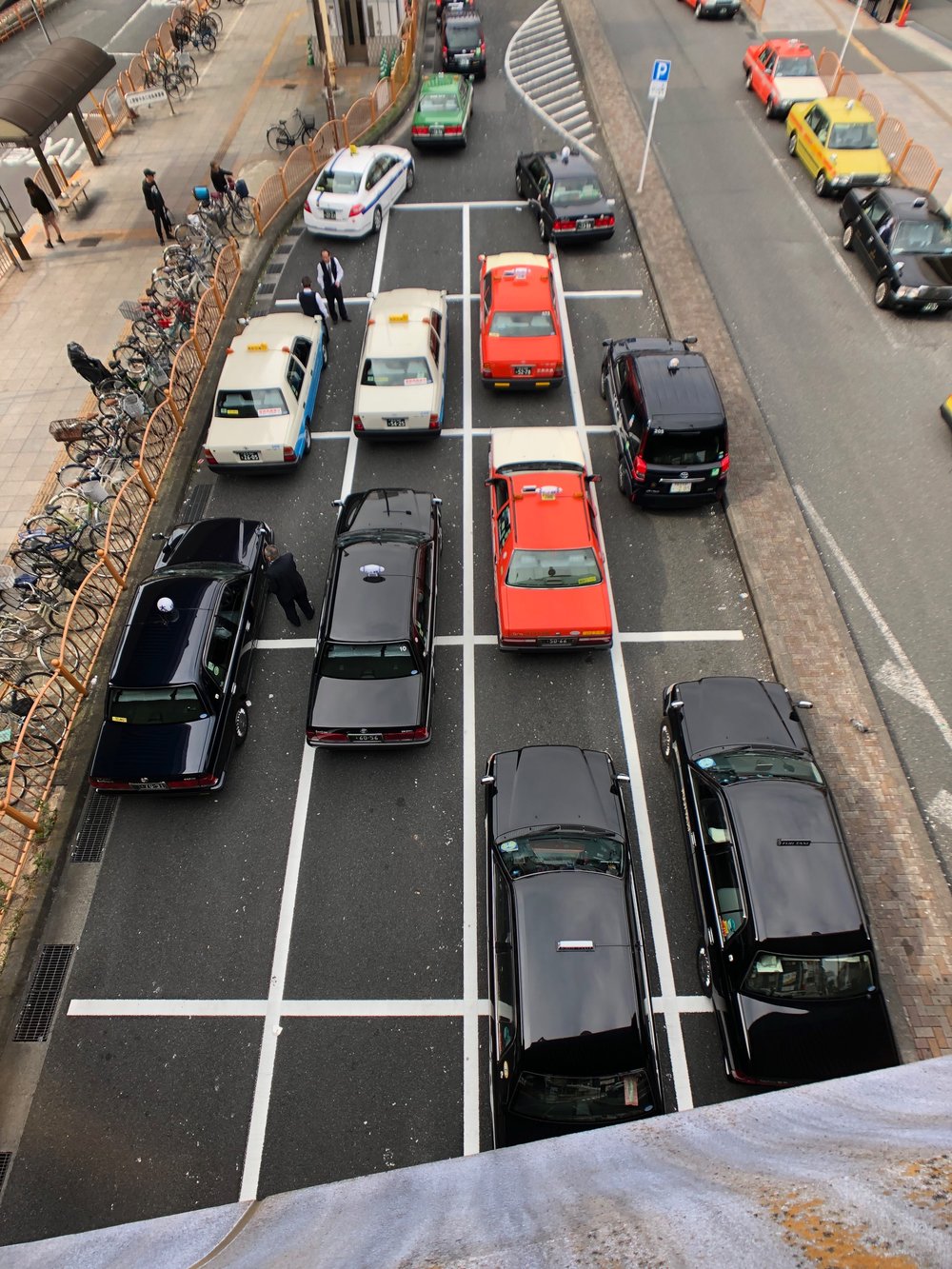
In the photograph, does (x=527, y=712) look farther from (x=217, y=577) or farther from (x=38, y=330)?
(x=38, y=330)

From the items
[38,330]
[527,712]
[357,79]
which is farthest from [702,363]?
[357,79]

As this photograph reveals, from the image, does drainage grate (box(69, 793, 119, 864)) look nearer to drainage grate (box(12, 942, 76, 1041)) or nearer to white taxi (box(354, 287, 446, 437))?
drainage grate (box(12, 942, 76, 1041))

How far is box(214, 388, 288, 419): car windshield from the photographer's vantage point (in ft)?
37.8

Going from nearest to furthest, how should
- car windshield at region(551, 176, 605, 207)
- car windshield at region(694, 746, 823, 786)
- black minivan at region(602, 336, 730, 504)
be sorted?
car windshield at region(694, 746, 823, 786)
black minivan at region(602, 336, 730, 504)
car windshield at region(551, 176, 605, 207)

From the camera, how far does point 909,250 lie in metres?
14.0

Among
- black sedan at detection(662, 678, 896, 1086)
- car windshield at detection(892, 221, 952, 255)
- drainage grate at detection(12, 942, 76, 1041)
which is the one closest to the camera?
black sedan at detection(662, 678, 896, 1086)

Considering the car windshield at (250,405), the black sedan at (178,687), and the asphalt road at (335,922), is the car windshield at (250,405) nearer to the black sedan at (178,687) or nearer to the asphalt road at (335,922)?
the asphalt road at (335,922)

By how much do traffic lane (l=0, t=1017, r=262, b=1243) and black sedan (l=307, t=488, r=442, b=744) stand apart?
329cm

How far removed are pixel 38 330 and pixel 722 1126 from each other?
18351 mm

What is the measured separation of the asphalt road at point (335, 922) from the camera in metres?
6.39

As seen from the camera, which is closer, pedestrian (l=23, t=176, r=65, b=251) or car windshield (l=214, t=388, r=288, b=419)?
car windshield (l=214, t=388, r=288, b=419)

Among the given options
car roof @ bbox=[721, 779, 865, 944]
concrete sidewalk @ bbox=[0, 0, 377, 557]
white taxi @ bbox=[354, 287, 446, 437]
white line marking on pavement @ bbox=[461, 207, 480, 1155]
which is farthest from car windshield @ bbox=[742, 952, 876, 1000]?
concrete sidewalk @ bbox=[0, 0, 377, 557]

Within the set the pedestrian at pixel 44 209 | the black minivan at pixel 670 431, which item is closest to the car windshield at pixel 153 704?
the black minivan at pixel 670 431

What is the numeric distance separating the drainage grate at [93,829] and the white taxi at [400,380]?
22.8 ft
